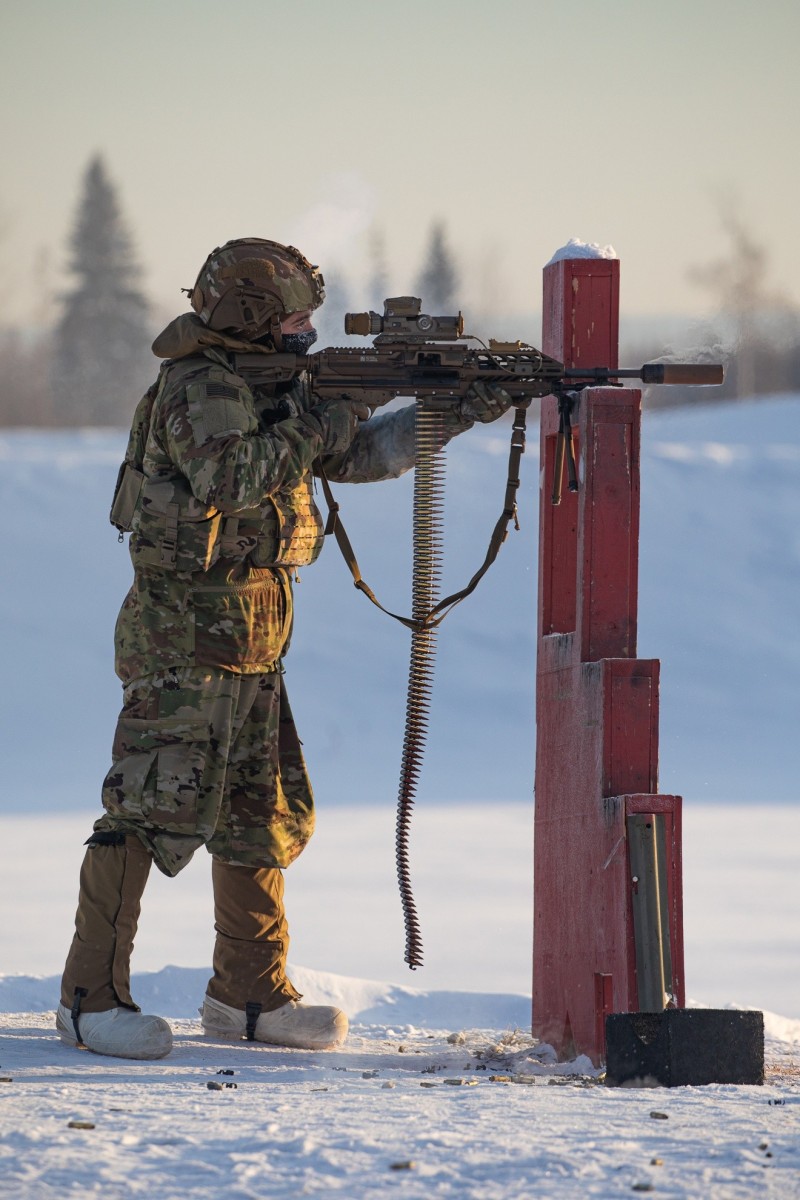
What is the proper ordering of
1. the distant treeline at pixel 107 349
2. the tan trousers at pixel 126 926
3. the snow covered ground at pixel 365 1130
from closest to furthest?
1. the snow covered ground at pixel 365 1130
2. the tan trousers at pixel 126 926
3. the distant treeline at pixel 107 349

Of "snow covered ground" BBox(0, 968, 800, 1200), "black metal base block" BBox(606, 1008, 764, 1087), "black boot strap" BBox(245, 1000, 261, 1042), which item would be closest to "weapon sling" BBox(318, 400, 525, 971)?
"black boot strap" BBox(245, 1000, 261, 1042)

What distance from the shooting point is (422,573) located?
4504 millimetres

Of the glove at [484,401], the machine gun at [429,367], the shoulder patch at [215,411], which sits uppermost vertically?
the machine gun at [429,367]

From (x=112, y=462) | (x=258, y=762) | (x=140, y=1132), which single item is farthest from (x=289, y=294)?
(x=112, y=462)

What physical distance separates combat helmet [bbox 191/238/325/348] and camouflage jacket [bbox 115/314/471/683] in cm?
5

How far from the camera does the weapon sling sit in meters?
4.37

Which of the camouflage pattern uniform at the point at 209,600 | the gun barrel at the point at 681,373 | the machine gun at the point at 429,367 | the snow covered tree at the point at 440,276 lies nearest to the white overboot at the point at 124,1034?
the camouflage pattern uniform at the point at 209,600

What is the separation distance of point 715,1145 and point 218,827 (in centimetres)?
171

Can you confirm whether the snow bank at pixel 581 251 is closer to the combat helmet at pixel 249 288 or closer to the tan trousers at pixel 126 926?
the combat helmet at pixel 249 288

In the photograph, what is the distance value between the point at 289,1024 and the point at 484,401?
159 cm

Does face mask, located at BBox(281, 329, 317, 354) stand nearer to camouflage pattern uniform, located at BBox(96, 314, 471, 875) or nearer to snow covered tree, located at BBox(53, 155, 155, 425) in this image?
camouflage pattern uniform, located at BBox(96, 314, 471, 875)

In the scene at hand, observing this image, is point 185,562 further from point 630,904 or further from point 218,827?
point 630,904

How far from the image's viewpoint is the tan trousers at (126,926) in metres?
4.24

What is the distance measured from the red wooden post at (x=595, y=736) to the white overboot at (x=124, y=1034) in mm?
993
